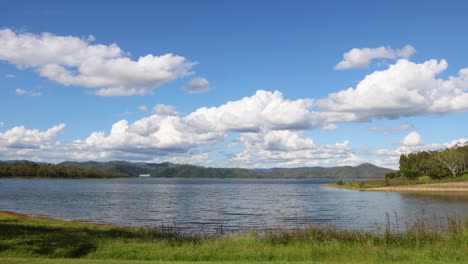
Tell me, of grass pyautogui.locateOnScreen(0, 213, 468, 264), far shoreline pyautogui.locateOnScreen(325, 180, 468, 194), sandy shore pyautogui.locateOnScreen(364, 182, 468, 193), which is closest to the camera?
grass pyautogui.locateOnScreen(0, 213, 468, 264)

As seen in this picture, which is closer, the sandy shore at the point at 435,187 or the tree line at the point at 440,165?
the sandy shore at the point at 435,187

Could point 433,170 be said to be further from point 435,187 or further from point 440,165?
point 435,187

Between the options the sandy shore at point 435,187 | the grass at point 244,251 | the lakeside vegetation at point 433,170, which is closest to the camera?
the grass at point 244,251

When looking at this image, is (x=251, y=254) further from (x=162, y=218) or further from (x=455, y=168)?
(x=455, y=168)

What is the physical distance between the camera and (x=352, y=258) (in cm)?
2145

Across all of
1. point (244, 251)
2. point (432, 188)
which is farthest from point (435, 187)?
point (244, 251)

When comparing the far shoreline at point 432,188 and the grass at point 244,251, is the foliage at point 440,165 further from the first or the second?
the grass at point 244,251

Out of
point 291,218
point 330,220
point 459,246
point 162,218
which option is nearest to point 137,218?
point 162,218

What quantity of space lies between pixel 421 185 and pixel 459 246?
5227 inches

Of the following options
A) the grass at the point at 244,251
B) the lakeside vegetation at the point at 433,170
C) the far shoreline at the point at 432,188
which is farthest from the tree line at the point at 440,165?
the grass at the point at 244,251

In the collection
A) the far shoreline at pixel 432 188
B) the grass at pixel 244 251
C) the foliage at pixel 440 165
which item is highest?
the foliage at pixel 440 165

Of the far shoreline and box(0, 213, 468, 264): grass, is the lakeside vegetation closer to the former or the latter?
the far shoreline

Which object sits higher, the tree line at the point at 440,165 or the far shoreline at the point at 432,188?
the tree line at the point at 440,165

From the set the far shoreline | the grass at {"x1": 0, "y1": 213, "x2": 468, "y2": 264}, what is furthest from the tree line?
the grass at {"x1": 0, "y1": 213, "x2": 468, "y2": 264}
